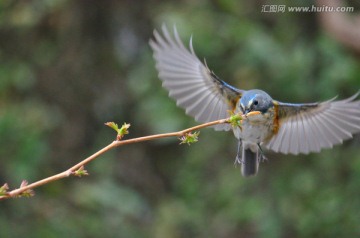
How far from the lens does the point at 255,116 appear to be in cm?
279

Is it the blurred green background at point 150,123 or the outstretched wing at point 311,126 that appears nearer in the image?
the outstretched wing at point 311,126

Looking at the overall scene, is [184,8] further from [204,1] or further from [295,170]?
[295,170]

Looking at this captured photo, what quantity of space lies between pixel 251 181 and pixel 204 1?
1.39 meters

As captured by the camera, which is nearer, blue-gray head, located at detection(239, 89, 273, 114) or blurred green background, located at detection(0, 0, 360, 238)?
blue-gray head, located at detection(239, 89, 273, 114)

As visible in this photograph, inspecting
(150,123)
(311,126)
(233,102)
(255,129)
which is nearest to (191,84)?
(233,102)

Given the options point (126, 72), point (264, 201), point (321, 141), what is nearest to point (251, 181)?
point (264, 201)

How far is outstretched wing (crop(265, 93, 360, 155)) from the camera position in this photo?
283cm

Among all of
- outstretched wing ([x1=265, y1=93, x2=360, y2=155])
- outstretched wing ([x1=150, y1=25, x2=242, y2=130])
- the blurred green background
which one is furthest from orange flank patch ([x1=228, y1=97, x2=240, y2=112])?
the blurred green background

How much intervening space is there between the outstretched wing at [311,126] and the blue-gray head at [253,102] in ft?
0.48

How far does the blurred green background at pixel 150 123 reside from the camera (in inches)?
185

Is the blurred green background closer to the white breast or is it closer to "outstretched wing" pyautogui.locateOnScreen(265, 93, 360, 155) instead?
"outstretched wing" pyautogui.locateOnScreen(265, 93, 360, 155)

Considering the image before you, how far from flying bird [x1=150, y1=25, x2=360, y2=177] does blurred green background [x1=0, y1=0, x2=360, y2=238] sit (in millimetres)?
1640

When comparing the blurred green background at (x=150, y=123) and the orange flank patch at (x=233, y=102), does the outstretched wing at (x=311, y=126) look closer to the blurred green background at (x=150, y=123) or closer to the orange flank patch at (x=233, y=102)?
the orange flank patch at (x=233, y=102)

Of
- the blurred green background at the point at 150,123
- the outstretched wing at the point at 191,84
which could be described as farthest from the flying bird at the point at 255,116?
the blurred green background at the point at 150,123
